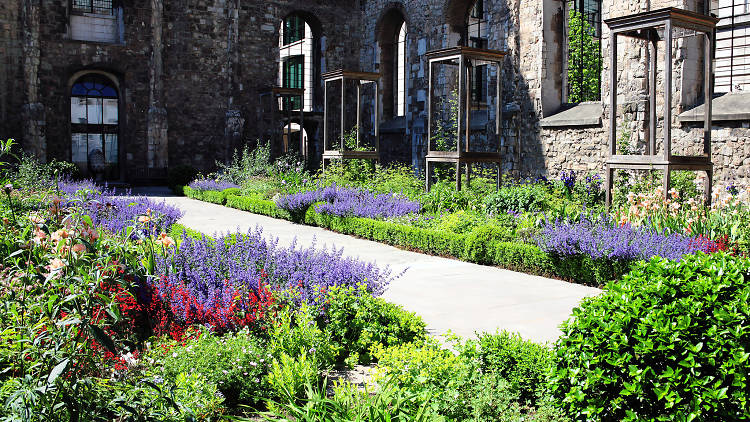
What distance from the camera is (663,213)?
7.09 metres

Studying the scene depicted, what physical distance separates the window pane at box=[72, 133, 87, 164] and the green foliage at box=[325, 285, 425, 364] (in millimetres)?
16895

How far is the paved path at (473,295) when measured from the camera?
4.46 metres

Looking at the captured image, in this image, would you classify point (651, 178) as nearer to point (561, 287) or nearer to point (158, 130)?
point (561, 287)

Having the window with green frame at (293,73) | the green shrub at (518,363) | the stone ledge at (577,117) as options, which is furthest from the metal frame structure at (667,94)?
the window with green frame at (293,73)

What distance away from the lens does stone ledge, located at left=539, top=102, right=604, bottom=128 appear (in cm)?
1231

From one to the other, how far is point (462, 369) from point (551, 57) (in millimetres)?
11733

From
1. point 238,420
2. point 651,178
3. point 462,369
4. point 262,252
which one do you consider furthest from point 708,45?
point 238,420

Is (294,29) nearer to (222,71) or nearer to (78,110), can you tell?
(222,71)

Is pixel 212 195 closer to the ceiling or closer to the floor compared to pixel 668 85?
closer to the floor

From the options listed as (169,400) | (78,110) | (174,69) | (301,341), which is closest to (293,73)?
(174,69)

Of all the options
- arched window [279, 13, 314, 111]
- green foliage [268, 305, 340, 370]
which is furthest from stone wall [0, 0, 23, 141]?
green foliage [268, 305, 340, 370]

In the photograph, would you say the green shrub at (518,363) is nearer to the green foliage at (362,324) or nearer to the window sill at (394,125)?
the green foliage at (362,324)

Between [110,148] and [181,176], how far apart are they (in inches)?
123

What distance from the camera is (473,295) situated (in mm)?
5406
